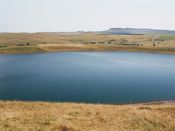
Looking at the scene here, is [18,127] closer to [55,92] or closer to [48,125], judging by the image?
[48,125]

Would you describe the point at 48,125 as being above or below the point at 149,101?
above

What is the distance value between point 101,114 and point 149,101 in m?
28.6

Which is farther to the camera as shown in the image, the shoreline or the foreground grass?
the shoreline

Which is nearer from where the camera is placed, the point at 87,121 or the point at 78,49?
the point at 87,121

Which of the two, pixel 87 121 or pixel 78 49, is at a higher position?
pixel 87 121

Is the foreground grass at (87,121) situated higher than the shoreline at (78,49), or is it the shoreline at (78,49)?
the foreground grass at (87,121)

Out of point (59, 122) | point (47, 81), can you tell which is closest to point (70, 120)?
point (59, 122)

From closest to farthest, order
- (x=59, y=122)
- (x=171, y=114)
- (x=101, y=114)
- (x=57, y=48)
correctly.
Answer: (x=59, y=122) < (x=101, y=114) < (x=171, y=114) < (x=57, y=48)

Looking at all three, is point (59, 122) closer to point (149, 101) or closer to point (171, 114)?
point (171, 114)

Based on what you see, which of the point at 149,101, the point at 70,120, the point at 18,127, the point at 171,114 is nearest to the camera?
the point at 18,127

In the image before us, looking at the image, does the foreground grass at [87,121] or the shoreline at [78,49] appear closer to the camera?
the foreground grass at [87,121]

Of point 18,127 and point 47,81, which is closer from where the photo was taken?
point 18,127

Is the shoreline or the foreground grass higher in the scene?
the foreground grass

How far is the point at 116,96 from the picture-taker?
193 ft
